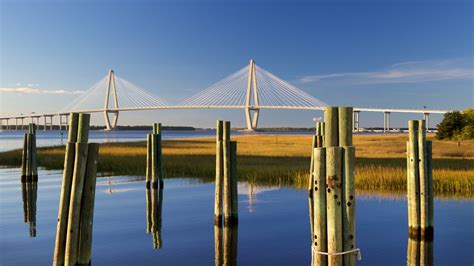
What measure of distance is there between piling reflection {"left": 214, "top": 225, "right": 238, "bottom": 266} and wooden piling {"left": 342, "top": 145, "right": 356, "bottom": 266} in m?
4.11

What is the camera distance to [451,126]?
179 feet

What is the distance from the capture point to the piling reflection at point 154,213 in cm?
1205

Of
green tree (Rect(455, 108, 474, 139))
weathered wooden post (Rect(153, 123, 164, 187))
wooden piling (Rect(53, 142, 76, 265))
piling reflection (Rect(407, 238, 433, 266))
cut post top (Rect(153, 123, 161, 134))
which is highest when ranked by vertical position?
green tree (Rect(455, 108, 474, 139))

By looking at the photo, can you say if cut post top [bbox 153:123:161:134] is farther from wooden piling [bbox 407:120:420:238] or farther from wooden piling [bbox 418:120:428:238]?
wooden piling [bbox 418:120:428:238]

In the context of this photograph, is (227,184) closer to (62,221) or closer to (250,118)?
(62,221)

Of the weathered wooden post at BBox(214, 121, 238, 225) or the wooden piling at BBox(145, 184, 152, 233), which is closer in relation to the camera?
the weathered wooden post at BBox(214, 121, 238, 225)

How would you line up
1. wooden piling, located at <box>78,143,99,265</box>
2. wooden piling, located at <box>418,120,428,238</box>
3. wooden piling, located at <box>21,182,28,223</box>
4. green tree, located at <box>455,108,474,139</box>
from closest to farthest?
wooden piling, located at <box>78,143,99,265</box>, wooden piling, located at <box>418,120,428,238</box>, wooden piling, located at <box>21,182,28,223</box>, green tree, located at <box>455,108,474,139</box>

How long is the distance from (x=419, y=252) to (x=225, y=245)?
3817 millimetres

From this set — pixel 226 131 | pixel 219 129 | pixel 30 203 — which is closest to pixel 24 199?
pixel 30 203

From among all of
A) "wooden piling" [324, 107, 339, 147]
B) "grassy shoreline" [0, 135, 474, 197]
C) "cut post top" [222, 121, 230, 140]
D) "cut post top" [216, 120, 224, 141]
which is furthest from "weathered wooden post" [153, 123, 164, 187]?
"wooden piling" [324, 107, 339, 147]

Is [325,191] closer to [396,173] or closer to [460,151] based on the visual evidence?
[396,173]

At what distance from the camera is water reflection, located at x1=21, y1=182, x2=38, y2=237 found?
1375cm

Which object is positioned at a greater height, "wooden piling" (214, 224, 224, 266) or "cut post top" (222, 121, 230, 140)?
"cut post top" (222, 121, 230, 140)

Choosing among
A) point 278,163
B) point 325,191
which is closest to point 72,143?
point 325,191
